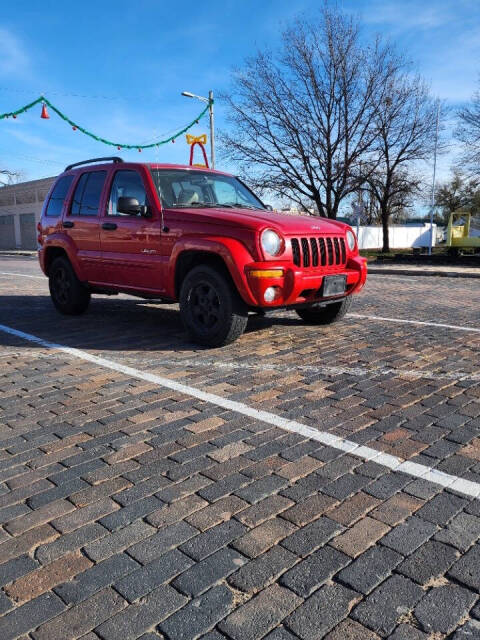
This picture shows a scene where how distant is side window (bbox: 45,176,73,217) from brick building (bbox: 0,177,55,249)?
37085mm

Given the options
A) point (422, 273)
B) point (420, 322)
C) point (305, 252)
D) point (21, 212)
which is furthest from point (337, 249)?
point (21, 212)

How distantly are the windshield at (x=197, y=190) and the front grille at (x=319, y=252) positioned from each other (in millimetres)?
1224

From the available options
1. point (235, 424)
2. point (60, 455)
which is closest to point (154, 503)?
point (60, 455)

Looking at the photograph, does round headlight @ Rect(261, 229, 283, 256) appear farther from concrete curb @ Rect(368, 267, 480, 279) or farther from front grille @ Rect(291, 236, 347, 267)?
concrete curb @ Rect(368, 267, 480, 279)

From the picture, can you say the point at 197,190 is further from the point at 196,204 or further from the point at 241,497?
the point at 241,497

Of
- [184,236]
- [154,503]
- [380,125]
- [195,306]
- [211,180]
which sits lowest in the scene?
[154,503]

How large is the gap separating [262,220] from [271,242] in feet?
0.90

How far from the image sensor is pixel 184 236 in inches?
225

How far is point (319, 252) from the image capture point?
5.78m

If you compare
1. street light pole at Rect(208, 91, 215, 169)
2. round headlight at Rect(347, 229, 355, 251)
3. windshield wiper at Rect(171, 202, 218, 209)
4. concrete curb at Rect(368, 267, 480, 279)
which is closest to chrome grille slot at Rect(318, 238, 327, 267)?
round headlight at Rect(347, 229, 355, 251)

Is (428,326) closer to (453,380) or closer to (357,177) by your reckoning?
(453,380)

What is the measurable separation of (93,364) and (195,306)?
126 cm

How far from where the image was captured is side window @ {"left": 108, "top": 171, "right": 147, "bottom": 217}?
6.35 m

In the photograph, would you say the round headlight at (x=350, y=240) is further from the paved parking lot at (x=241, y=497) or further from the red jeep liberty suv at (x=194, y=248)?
the paved parking lot at (x=241, y=497)
